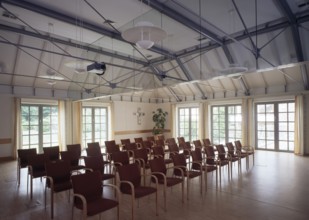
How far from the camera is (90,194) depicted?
3.23 metres

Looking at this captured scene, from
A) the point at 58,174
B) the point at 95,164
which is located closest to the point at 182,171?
the point at 95,164

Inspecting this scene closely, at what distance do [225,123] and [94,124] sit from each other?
7.28 meters

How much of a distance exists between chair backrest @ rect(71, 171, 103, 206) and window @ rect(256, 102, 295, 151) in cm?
972

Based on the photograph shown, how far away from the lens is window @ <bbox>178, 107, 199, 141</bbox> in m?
13.1

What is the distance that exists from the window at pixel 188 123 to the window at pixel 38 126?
736 cm

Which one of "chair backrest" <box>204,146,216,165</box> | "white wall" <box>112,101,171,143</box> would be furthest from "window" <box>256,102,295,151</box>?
"chair backrest" <box>204,146,216,165</box>

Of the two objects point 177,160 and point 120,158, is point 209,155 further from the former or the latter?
point 120,158

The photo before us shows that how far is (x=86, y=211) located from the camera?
107 inches

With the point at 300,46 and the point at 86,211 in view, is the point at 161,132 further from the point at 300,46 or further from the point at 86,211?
the point at 86,211

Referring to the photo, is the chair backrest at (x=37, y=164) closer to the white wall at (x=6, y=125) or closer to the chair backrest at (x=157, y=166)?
the chair backrest at (x=157, y=166)

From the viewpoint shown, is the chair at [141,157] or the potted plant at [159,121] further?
the potted plant at [159,121]

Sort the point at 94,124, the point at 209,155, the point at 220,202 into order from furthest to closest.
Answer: the point at 94,124
the point at 209,155
the point at 220,202

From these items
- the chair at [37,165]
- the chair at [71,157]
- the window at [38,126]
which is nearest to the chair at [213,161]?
the chair at [71,157]

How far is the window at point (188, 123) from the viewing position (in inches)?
516
